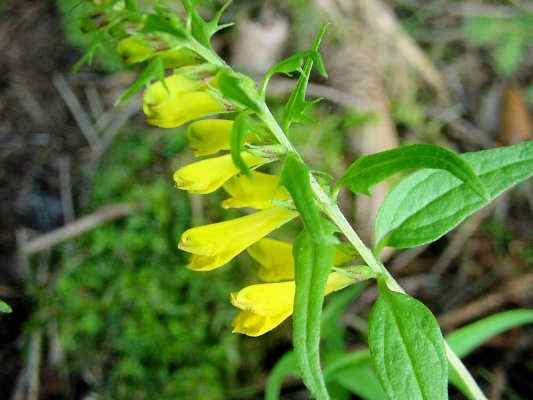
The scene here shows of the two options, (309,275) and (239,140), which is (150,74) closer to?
(239,140)

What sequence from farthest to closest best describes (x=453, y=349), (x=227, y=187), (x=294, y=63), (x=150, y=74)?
(x=453, y=349), (x=227, y=187), (x=294, y=63), (x=150, y=74)

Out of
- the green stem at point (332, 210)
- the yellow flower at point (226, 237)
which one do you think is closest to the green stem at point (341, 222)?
the green stem at point (332, 210)

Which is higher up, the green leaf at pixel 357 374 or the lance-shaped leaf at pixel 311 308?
the lance-shaped leaf at pixel 311 308

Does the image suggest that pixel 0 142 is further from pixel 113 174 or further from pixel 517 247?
pixel 517 247

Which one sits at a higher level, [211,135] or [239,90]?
[239,90]

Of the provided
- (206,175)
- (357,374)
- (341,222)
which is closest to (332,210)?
(341,222)

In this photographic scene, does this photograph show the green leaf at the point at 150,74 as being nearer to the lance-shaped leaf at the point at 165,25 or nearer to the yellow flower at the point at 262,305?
the lance-shaped leaf at the point at 165,25
